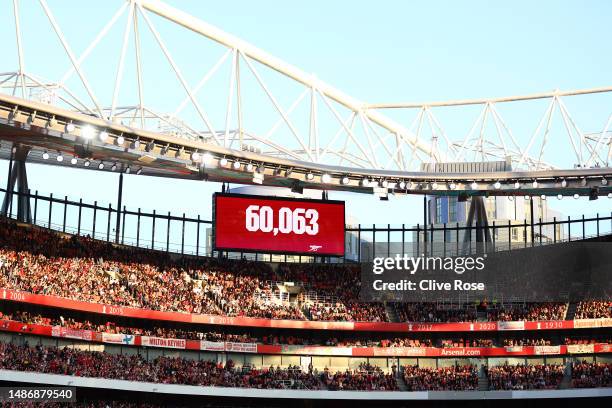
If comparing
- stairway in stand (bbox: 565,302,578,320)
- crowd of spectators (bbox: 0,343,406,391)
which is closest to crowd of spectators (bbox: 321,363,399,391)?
crowd of spectators (bbox: 0,343,406,391)

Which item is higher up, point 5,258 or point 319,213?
point 319,213

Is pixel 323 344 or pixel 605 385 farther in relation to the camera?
pixel 323 344

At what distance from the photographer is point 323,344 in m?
61.3

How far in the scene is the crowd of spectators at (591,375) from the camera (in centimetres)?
5484

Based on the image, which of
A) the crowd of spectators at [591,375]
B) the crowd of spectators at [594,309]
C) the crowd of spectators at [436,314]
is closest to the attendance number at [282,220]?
the crowd of spectators at [436,314]

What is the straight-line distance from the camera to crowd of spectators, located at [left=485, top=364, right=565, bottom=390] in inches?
2221

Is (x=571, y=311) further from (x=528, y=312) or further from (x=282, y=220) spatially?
(x=282, y=220)

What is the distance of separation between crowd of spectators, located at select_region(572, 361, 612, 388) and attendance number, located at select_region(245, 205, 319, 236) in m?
17.7

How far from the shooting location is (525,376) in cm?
5728

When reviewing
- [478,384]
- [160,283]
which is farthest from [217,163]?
[478,384]

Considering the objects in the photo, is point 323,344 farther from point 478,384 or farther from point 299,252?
point 478,384

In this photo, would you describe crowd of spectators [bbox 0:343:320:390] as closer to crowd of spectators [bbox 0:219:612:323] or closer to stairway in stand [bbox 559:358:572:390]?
crowd of spectators [bbox 0:219:612:323]

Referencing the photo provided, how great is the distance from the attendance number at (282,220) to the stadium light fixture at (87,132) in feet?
54.0

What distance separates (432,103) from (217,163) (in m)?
14.6
